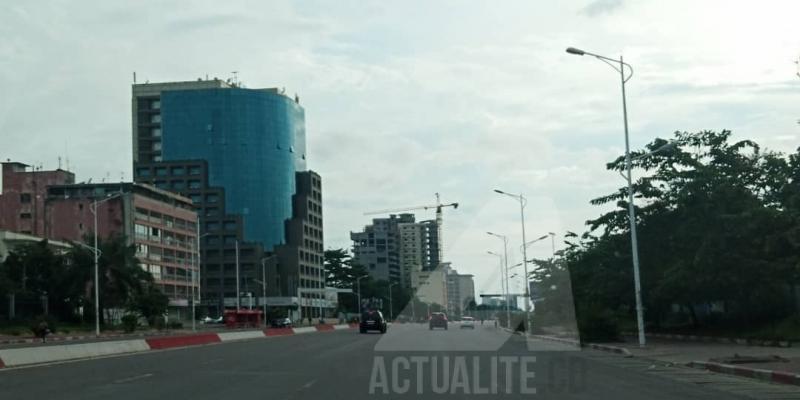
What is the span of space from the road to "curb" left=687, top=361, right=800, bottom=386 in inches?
65.8

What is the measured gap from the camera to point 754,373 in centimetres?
2041

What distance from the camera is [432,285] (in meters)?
87.2

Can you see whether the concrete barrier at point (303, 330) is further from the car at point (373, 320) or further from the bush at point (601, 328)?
the bush at point (601, 328)

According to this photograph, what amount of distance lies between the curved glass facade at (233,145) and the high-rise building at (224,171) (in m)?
0.17

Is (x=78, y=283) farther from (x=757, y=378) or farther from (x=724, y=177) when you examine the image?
(x=757, y=378)

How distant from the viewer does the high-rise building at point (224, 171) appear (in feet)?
498

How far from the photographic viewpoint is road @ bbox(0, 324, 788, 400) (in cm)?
1730

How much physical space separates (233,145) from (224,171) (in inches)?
186

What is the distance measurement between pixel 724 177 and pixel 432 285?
5080cm

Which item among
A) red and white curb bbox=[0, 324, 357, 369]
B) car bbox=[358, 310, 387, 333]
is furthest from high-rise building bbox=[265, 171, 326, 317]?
red and white curb bbox=[0, 324, 357, 369]

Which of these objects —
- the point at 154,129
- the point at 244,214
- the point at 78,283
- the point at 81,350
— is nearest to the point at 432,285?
the point at 78,283

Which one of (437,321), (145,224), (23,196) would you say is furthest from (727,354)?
(23,196)

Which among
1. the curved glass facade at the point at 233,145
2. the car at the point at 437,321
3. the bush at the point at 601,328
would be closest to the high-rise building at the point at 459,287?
the car at the point at 437,321

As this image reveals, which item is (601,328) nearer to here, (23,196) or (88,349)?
(88,349)
